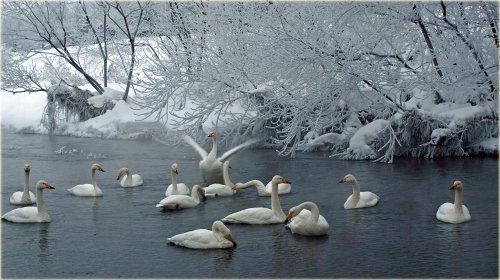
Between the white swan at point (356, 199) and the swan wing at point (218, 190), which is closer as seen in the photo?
the white swan at point (356, 199)

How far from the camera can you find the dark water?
8.95 m

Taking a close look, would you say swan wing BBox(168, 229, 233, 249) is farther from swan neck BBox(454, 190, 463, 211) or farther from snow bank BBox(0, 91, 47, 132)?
snow bank BBox(0, 91, 47, 132)

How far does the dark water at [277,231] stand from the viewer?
352 inches

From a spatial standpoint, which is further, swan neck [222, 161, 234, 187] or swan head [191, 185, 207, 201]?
swan neck [222, 161, 234, 187]

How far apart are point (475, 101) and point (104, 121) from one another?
12.9m

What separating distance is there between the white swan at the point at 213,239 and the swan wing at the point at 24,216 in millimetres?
2814

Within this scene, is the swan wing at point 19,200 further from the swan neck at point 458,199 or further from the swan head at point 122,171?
the swan neck at point 458,199

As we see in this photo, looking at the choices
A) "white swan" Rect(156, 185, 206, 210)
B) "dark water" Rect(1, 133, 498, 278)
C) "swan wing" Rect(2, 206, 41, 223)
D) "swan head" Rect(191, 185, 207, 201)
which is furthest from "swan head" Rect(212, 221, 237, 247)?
"swan head" Rect(191, 185, 207, 201)

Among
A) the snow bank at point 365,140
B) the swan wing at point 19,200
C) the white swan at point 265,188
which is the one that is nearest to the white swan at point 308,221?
the white swan at point 265,188

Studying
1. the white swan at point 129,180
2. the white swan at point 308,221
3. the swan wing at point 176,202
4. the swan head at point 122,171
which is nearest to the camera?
the white swan at point 308,221

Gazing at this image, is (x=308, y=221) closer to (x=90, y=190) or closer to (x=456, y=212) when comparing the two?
(x=456, y=212)

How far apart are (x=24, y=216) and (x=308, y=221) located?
4114mm

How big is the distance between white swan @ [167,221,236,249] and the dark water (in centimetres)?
11

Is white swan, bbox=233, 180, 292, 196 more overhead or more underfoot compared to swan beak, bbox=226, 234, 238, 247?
more overhead
